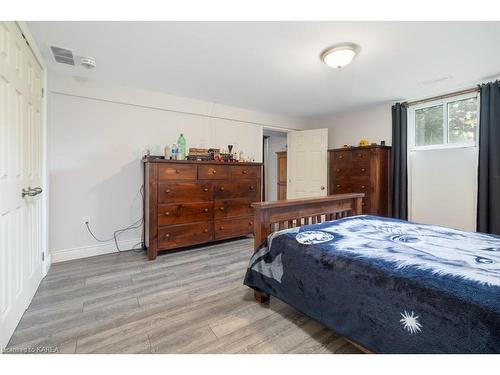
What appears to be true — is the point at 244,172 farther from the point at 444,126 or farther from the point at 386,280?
the point at 444,126

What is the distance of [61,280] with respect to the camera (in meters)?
2.27

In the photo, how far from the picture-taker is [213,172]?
10.6 feet

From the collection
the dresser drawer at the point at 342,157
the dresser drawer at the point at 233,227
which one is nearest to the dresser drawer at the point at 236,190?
the dresser drawer at the point at 233,227

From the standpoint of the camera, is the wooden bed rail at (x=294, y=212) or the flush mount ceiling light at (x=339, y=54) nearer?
the wooden bed rail at (x=294, y=212)

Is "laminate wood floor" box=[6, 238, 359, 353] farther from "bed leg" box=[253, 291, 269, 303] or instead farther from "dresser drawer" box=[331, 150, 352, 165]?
"dresser drawer" box=[331, 150, 352, 165]

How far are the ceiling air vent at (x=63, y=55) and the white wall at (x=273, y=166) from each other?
4.60 meters

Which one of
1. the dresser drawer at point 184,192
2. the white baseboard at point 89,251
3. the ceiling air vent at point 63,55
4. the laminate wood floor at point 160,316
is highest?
the ceiling air vent at point 63,55

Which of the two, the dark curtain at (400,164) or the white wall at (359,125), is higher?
the white wall at (359,125)

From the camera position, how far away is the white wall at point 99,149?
2783mm

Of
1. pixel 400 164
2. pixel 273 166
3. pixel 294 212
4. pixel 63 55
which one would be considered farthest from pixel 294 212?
pixel 273 166

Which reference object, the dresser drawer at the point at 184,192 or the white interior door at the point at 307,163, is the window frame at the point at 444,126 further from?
the dresser drawer at the point at 184,192

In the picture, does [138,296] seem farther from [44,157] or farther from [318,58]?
[318,58]

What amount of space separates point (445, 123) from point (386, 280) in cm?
344

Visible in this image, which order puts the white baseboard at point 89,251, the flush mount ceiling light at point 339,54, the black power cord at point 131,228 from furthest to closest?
the black power cord at point 131,228, the white baseboard at point 89,251, the flush mount ceiling light at point 339,54
